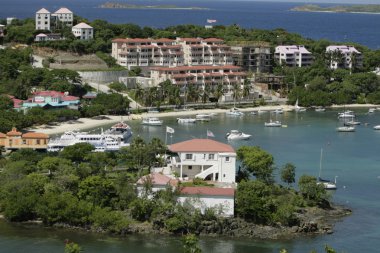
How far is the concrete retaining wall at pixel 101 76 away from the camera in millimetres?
58625

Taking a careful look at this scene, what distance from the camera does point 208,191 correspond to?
29000mm

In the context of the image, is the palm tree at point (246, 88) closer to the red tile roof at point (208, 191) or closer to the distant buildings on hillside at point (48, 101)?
the distant buildings on hillside at point (48, 101)

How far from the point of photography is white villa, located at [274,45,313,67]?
67.8m

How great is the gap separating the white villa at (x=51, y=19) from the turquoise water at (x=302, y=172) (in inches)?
716

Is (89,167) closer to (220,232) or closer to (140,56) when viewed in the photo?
(220,232)

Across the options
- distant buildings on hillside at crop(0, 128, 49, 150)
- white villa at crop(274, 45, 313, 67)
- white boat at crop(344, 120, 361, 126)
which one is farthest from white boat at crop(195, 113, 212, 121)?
white villa at crop(274, 45, 313, 67)

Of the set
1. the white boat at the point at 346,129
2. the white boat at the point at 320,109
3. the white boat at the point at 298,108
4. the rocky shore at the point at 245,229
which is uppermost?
the rocky shore at the point at 245,229

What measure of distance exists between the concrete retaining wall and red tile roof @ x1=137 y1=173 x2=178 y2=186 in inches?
1143

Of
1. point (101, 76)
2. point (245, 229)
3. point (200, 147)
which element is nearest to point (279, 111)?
point (101, 76)

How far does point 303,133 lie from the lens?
1909 inches

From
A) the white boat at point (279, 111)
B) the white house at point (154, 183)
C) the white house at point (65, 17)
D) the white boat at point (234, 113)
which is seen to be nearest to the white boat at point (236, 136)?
the white boat at point (234, 113)

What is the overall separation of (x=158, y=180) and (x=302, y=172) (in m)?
9.41

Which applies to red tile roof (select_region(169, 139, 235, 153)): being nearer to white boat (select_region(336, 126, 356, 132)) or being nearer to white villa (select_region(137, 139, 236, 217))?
white villa (select_region(137, 139, 236, 217))

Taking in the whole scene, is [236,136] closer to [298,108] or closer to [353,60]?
[298,108]
